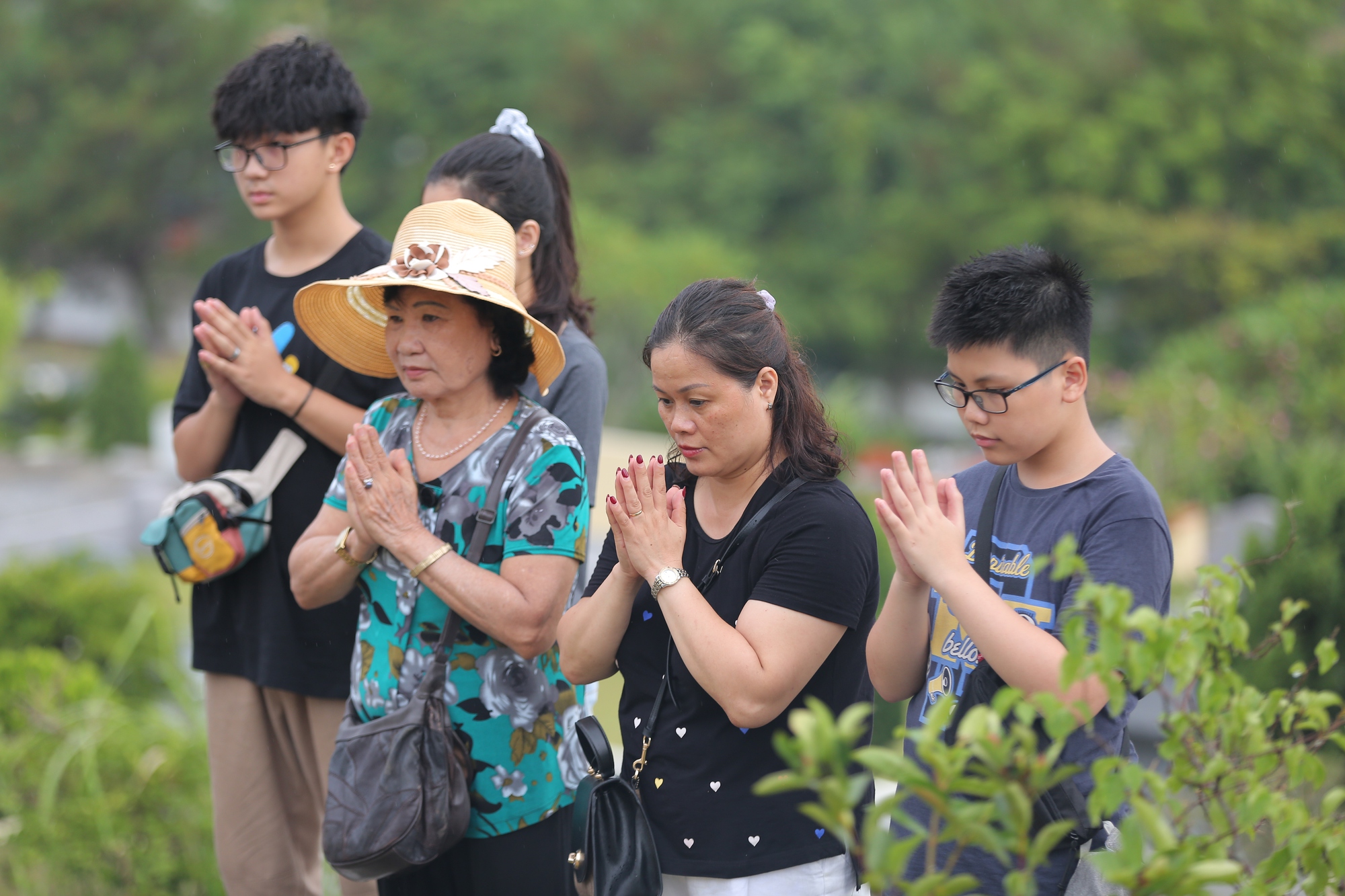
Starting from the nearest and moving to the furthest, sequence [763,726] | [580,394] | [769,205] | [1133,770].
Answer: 1. [1133,770]
2. [763,726]
3. [580,394]
4. [769,205]

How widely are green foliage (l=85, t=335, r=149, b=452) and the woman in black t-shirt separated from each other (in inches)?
736

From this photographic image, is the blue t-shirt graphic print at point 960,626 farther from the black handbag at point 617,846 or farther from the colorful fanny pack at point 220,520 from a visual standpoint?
the colorful fanny pack at point 220,520

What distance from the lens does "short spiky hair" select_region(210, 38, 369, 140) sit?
10.1ft

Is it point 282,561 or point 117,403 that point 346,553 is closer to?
point 282,561

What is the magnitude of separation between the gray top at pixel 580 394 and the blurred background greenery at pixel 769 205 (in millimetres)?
2482

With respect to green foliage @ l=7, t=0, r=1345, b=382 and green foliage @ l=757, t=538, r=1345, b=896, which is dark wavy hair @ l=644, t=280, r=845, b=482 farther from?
green foliage @ l=7, t=0, r=1345, b=382

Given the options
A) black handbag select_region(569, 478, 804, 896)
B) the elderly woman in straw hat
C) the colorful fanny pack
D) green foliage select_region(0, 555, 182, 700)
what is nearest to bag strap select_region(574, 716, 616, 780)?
black handbag select_region(569, 478, 804, 896)

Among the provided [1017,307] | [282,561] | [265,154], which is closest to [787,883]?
[1017,307]

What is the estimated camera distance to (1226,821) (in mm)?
1612

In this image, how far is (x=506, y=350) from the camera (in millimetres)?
2697

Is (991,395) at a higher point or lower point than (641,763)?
higher

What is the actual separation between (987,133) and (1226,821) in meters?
27.1

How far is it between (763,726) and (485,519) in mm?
729

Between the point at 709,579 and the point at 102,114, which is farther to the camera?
the point at 102,114
